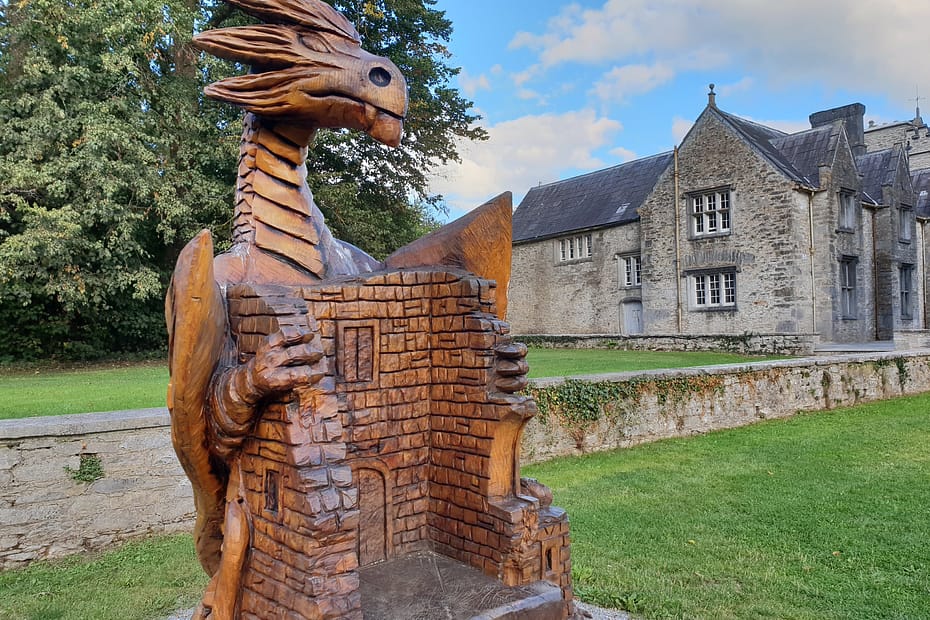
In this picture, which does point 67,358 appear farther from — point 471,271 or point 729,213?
point 729,213

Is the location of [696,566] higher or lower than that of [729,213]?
lower

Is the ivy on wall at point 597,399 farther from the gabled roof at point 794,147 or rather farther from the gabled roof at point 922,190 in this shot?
the gabled roof at point 922,190

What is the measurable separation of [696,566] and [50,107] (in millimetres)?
17168

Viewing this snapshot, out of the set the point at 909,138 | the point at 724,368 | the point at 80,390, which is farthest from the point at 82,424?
the point at 909,138

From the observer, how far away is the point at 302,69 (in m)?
2.44

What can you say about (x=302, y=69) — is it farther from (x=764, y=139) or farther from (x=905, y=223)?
(x=905, y=223)

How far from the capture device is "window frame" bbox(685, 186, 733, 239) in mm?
21219

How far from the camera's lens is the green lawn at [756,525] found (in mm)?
4438

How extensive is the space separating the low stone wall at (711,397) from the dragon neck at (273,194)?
6.03 m

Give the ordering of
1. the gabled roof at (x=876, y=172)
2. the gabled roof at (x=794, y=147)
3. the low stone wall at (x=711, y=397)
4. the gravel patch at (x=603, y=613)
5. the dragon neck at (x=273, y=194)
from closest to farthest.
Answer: the dragon neck at (x=273, y=194) < the gravel patch at (x=603, y=613) < the low stone wall at (x=711, y=397) < the gabled roof at (x=794, y=147) < the gabled roof at (x=876, y=172)

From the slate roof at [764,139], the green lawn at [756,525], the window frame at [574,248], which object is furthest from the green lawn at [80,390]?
the slate roof at [764,139]

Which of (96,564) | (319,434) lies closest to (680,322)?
(96,564)

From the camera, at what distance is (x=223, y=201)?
53.1ft

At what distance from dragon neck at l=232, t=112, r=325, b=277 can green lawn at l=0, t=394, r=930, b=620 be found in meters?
3.19
